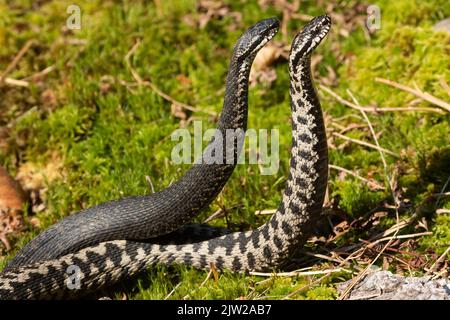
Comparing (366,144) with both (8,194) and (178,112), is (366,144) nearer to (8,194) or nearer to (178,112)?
(178,112)

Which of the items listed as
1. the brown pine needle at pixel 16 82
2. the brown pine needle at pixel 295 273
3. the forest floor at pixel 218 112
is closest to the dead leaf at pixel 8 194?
the forest floor at pixel 218 112

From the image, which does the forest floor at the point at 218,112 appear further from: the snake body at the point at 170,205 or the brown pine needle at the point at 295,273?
the snake body at the point at 170,205

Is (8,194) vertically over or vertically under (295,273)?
over

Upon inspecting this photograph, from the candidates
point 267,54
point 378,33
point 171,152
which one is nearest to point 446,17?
point 378,33

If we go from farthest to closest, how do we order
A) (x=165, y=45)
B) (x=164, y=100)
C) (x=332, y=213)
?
(x=165, y=45)
(x=164, y=100)
(x=332, y=213)

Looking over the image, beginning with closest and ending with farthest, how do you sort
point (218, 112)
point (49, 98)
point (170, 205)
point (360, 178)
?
1. point (170, 205)
2. point (360, 178)
3. point (218, 112)
4. point (49, 98)

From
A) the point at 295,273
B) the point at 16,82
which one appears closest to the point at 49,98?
the point at 16,82
